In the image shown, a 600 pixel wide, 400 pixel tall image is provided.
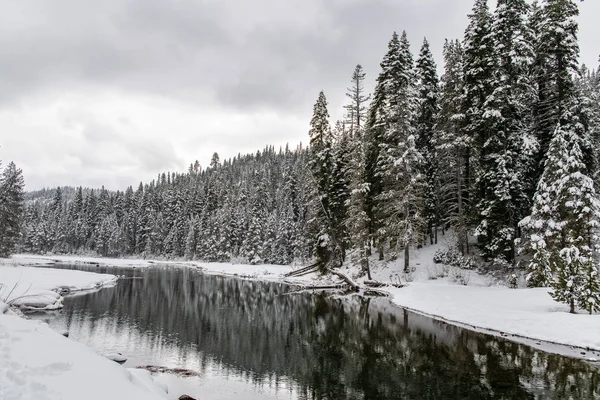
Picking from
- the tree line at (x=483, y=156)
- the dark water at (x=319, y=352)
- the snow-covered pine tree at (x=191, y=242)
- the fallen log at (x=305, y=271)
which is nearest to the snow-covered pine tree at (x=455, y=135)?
the tree line at (x=483, y=156)

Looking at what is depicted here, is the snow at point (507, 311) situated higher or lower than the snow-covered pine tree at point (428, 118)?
lower

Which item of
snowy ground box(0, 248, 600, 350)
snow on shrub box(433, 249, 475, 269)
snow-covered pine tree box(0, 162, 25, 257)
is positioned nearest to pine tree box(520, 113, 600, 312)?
snowy ground box(0, 248, 600, 350)

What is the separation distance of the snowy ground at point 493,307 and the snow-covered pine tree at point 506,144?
4020 mm

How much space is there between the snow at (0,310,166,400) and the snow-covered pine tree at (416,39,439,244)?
3626 centimetres

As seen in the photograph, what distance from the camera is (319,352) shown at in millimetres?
17703

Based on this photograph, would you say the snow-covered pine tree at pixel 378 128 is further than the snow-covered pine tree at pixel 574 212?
Yes

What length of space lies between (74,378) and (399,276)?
3225 cm

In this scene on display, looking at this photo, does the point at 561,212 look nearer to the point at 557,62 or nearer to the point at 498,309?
the point at 498,309

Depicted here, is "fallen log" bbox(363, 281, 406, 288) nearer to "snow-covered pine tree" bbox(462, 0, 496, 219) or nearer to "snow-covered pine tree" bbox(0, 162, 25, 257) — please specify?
"snow-covered pine tree" bbox(462, 0, 496, 219)

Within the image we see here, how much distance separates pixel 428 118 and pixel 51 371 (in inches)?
1643

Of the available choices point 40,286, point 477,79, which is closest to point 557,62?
point 477,79

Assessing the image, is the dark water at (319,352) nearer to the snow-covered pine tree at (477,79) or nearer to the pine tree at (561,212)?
the pine tree at (561,212)

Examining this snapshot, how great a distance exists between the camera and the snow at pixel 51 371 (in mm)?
6941

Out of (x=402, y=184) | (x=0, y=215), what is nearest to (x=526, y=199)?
(x=402, y=184)
